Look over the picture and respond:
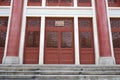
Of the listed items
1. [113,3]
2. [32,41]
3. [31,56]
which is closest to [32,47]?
[32,41]

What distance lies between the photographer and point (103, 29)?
10.9 metres

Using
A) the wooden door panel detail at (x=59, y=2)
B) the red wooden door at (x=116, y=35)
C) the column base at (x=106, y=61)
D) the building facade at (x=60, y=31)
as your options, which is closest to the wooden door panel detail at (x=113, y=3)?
the building facade at (x=60, y=31)

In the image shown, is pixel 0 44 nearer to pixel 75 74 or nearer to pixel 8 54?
pixel 8 54

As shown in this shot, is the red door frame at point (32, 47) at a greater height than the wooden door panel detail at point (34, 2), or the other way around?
the wooden door panel detail at point (34, 2)

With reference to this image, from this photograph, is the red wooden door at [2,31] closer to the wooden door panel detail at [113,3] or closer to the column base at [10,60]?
the column base at [10,60]

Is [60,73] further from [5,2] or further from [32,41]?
[5,2]

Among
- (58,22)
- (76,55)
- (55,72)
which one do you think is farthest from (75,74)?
(58,22)

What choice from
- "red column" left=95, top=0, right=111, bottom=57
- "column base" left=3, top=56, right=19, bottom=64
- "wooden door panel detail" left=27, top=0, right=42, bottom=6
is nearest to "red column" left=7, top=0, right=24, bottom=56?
"column base" left=3, top=56, right=19, bottom=64

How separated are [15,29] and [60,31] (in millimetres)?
2794

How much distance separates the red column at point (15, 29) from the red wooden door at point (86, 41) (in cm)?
381

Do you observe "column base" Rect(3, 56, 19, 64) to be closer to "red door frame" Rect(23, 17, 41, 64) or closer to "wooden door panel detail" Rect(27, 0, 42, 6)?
"red door frame" Rect(23, 17, 41, 64)

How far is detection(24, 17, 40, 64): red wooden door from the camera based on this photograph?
11258 millimetres

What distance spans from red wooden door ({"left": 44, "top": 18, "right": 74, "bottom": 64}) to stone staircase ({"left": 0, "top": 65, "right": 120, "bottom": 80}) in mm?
3029

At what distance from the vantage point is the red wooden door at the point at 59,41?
11.3 meters
